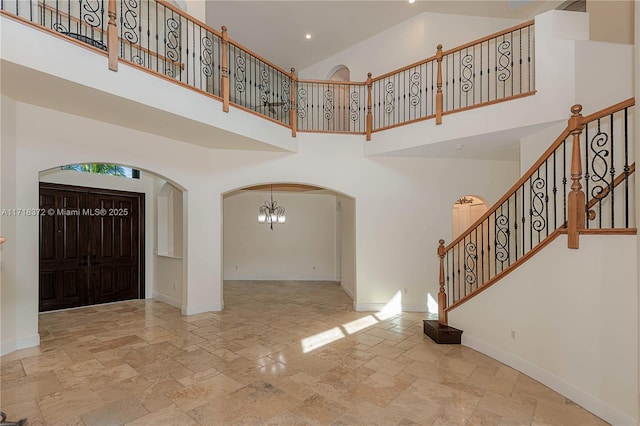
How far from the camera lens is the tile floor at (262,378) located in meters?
2.75

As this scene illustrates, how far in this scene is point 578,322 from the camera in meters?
2.96

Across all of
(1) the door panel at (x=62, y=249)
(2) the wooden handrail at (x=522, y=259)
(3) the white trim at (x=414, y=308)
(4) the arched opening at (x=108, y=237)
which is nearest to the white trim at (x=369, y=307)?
(3) the white trim at (x=414, y=308)

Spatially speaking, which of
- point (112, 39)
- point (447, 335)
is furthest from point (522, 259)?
point (112, 39)

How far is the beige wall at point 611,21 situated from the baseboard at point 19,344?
28.5 ft

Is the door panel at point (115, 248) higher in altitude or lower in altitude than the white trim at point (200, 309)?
higher

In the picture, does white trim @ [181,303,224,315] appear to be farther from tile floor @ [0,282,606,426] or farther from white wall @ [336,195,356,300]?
white wall @ [336,195,356,300]

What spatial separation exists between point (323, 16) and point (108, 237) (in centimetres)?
685

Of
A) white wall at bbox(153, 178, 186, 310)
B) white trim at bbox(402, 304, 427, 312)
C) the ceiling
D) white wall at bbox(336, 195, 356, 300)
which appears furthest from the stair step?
the ceiling

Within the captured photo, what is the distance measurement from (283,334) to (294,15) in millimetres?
6683

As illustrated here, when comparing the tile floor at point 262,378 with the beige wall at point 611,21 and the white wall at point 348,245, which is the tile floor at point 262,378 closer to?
the white wall at point 348,245

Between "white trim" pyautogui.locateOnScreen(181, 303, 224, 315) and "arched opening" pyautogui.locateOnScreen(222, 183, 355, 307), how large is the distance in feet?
13.1

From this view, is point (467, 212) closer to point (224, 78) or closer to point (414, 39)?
point (414, 39)

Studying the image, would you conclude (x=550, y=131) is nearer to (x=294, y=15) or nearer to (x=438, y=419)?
(x=438, y=419)

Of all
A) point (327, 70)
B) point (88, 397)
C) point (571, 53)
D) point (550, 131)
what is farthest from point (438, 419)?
point (327, 70)
